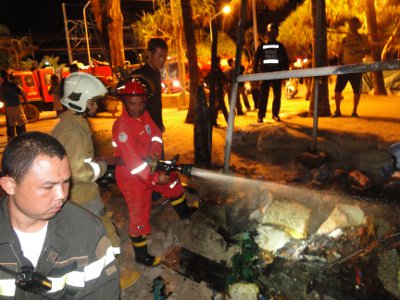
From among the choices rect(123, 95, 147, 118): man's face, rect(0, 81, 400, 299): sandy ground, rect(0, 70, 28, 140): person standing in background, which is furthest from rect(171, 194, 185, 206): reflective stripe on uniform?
rect(0, 70, 28, 140): person standing in background

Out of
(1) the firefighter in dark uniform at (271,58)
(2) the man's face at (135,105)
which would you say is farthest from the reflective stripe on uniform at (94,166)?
(1) the firefighter in dark uniform at (271,58)

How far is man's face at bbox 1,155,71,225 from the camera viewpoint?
1.47 metres

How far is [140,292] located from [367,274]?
2.27 m

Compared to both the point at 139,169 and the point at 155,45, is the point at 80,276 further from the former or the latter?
the point at 155,45

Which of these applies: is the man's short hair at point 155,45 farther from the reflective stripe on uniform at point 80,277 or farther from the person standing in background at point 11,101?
the person standing in background at point 11,101

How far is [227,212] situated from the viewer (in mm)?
3971

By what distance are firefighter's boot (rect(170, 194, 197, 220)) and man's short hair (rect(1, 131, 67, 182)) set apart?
255cm

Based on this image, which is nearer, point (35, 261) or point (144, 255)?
point (35, 261)

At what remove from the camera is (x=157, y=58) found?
409 cm

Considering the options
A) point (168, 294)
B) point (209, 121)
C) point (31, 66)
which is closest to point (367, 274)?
point (168, 294)

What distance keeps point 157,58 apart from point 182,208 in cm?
184

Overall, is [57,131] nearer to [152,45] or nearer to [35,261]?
[35,261]

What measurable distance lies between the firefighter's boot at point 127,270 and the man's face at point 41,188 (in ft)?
6.34

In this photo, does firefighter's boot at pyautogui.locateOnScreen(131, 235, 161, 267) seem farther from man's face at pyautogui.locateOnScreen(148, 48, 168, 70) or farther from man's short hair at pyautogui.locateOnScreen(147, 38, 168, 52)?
man's short hair at pyautogui.locateOnScreen(147, 38, 168, 52)
